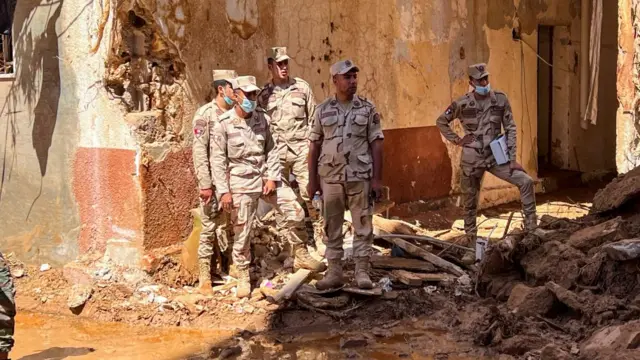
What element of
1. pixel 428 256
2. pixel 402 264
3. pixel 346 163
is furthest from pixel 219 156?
pixel 428 256

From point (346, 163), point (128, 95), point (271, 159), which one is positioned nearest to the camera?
point (346, 163)

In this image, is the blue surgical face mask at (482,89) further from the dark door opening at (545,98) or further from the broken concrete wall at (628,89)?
the dark door opening at (545,98)

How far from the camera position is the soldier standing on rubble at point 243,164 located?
6797 millimetres

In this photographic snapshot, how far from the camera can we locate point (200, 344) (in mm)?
6152

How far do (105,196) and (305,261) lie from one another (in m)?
1.96

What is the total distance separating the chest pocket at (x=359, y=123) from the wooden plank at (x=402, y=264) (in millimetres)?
1531

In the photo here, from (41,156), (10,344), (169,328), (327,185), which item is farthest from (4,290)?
(41,156)

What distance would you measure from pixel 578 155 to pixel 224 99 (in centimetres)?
902

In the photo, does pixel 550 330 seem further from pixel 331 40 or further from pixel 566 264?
pixel 331 40

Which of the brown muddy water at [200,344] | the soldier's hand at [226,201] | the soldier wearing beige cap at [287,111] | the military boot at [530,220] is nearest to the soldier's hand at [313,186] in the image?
the soldier's hand at [226,201]

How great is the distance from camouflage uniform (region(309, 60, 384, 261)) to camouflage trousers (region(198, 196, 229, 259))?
988 millimetres

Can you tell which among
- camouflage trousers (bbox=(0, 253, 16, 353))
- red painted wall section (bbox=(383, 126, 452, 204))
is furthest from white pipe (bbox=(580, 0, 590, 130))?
camouflage trousers (bbox=(0, 253, 16, 353))

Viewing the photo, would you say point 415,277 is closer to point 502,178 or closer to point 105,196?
point 502,178

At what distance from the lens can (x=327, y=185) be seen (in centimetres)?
671
